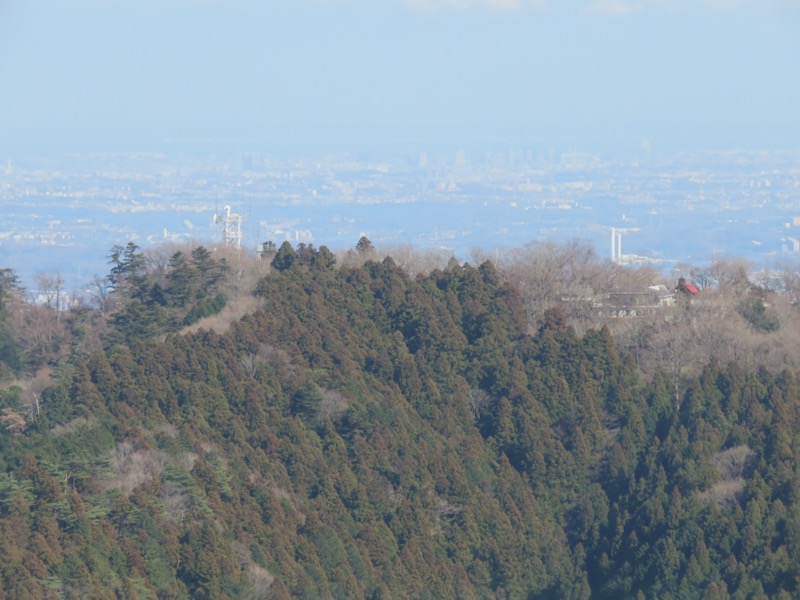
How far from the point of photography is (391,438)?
91.7 ft

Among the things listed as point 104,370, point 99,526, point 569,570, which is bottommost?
point 569,570

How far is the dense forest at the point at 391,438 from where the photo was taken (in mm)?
23406

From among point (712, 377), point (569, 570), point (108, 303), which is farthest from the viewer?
point (108, 303)

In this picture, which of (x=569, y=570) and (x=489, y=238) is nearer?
(x=569, y=570)

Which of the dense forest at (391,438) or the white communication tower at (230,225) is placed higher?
the white communication tower at (230,225)

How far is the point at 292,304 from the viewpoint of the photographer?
1276 inches

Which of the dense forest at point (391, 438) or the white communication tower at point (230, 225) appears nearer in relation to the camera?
the dense forest at point (391, 438)

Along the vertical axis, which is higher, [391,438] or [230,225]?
[230,225]

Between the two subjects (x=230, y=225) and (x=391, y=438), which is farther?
(x=230, y=225)

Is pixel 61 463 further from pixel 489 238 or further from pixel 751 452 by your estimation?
pixel 489 238

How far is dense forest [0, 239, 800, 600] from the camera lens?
23.4 metres

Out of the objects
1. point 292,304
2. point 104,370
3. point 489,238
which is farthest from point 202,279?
point 489,238

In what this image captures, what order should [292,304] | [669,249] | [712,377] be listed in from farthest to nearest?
1. [669,249]
2. [292,304]
3. [712,377]

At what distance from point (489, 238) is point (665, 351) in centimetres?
4971
